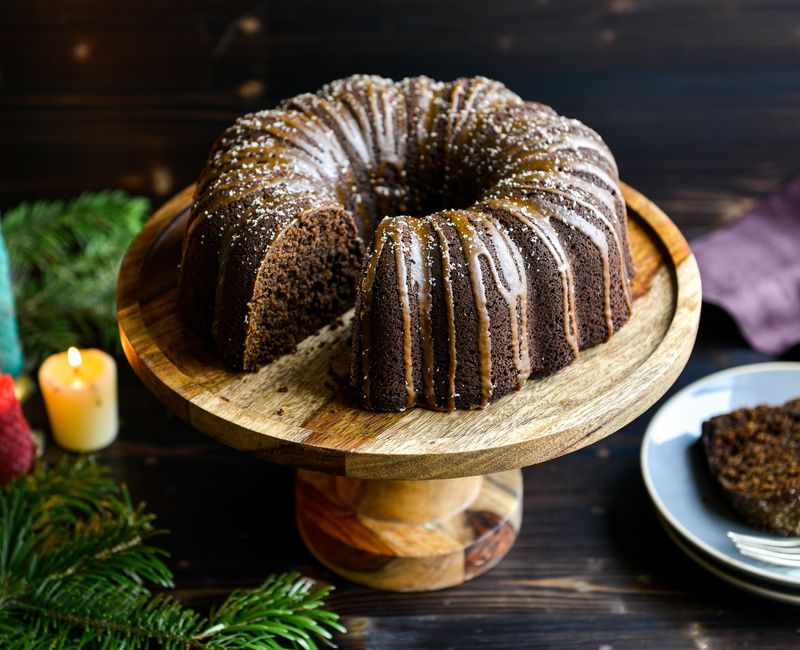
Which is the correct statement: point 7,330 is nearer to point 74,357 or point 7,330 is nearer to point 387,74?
point 74,357

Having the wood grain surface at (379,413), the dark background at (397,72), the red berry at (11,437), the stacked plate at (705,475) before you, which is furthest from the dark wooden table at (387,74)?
the wood grain surface at (379,413)

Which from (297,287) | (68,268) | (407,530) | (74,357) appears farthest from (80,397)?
(407,530)

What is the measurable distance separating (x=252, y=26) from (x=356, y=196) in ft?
3.54

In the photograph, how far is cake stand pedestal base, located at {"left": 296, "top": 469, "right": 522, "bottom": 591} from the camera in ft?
7.63

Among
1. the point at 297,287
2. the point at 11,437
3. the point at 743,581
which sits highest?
the point at 297,287

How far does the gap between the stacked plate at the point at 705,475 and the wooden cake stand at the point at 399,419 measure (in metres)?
0.32

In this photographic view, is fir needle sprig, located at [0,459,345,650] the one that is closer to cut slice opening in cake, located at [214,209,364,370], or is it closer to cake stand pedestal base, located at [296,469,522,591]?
cake stand pedestal base, located at [296,469,522,591]

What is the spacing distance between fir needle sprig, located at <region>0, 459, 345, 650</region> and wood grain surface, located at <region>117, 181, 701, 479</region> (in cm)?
34

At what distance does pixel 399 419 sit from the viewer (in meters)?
2.00

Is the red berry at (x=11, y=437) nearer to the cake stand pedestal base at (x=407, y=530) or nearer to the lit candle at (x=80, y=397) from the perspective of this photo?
the lit candle at (x=80, y=397)

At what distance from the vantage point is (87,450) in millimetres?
2678

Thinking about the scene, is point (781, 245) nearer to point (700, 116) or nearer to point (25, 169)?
point (700, 116)

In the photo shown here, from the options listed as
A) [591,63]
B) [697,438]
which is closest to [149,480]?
[697,438]

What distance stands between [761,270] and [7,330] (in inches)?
78.1
